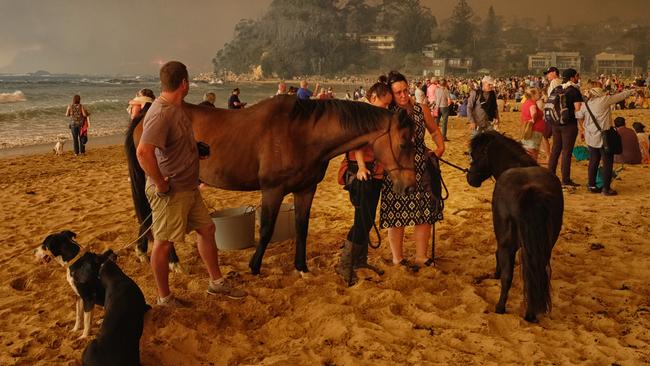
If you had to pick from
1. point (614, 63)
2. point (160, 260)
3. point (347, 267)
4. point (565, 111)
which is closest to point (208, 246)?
point (160, 260)

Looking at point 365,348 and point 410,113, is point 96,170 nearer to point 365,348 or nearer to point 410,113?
point 410,113

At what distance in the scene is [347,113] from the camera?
14.0 ft

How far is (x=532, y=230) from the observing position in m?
3.38

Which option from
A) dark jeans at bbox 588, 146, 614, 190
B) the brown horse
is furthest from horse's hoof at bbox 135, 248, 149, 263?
dark jeans at bbox 588, 146, 614, 190

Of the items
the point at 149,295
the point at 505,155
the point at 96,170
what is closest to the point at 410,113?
the point at 505,155

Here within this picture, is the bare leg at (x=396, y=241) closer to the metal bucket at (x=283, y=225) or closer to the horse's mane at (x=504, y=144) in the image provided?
the horse's mane at (x=504, y=144)

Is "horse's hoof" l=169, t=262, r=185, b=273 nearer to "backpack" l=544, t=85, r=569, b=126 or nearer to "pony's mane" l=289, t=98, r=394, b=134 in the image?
"pony's mane" l=289, t=98, r=394, b=134

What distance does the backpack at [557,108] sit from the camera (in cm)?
748

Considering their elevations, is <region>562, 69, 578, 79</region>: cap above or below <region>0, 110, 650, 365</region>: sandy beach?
above

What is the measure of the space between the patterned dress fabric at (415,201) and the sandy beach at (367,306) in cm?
51

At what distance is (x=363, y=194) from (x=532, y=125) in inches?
218

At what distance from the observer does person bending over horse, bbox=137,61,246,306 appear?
322 cm

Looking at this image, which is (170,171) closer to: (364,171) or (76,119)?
(364,171)

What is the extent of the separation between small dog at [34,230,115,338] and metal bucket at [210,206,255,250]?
1.90 metres
